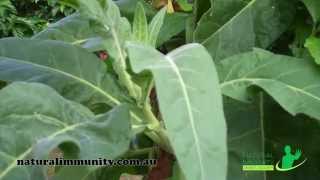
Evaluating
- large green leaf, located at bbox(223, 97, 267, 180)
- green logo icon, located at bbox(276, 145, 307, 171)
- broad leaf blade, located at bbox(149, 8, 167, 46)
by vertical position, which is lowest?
green logo icon, located at bbox(276, 145, 307, 171)

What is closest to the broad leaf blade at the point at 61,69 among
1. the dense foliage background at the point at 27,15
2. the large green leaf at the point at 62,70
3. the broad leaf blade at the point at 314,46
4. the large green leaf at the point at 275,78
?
the large green leaf at the point at 62,70

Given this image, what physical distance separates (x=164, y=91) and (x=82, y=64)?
248mm

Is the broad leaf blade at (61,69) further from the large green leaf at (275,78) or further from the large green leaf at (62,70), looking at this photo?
the large green leaf at (275,78)

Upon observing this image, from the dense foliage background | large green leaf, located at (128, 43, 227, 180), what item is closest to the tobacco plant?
large green leaf, located at (128, 43, 227, 180)

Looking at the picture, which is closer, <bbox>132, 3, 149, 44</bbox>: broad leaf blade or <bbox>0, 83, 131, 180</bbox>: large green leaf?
<bbox>0, 83, 131, 180</bbox>: large green leaf

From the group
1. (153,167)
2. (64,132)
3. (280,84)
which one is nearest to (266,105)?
(280,84)

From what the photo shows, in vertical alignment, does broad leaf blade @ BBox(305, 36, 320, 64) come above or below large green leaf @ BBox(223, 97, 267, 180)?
above

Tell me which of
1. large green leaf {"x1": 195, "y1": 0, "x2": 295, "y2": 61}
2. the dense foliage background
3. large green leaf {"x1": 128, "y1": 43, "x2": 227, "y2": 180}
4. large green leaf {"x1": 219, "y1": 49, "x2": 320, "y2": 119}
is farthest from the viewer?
the dense foliage background

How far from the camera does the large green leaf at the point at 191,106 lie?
0.47m

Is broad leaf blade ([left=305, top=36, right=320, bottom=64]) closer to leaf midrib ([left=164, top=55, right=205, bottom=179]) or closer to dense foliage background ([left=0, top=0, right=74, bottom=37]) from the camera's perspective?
leaf midrib ([left=164, top=55, right=205, bottom=179])

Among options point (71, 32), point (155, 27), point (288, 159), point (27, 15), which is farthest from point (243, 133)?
point (27, 15)

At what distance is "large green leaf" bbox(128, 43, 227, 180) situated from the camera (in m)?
0.47

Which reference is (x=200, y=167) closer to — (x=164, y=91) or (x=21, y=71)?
(x=164, y=91)

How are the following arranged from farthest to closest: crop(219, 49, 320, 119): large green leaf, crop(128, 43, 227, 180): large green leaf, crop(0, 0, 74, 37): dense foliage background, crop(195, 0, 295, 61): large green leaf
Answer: crop(0, 0, 74, 37): dense foliage background → crop(195, 0, 295, 61): large green leaf → crop(219, 49, 320, 119): large green leaf → crop(128, 43, 227, 180): large green leaf
